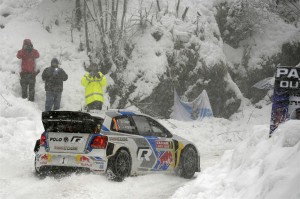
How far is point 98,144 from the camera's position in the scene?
921 cm

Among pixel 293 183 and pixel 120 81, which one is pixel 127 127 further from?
pixel 120 81

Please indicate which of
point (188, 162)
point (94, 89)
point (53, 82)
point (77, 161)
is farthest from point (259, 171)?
point (53, 82)

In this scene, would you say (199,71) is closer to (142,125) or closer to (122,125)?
(142,125)

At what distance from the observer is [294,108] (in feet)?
24.2

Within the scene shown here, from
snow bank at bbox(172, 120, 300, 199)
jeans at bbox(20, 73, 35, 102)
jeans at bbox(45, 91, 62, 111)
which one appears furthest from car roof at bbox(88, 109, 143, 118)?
jeans at bbox(20, 73, 35, 102)

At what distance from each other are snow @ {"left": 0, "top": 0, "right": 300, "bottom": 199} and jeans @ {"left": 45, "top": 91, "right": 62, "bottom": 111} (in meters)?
0.43

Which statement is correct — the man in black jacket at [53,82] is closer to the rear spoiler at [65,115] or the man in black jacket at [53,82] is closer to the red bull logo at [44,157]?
the rear spoiler at [65,115]

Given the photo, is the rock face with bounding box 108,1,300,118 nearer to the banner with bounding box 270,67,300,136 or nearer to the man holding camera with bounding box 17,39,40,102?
the man holding camera with bounding box 17,39,40,102

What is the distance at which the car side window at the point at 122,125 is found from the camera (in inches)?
385

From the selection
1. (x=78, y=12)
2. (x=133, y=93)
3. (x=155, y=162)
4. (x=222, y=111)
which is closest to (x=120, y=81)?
(x=133, y=93)

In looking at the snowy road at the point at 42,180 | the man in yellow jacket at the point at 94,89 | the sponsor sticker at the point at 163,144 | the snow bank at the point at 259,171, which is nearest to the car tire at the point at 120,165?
the snowy road at the point at 42,180

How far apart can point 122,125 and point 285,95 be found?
3.90 metres

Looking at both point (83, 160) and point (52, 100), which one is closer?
point (83, 160)

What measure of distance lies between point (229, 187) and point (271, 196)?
5.83 feet
